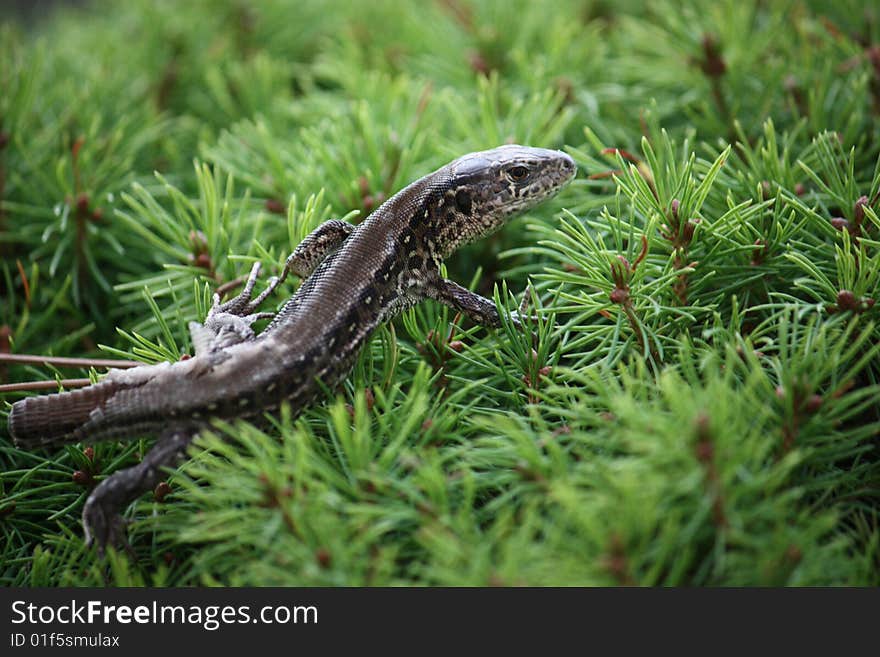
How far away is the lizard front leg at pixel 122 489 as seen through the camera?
3.09 feet

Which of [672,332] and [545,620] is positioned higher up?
[672,332]

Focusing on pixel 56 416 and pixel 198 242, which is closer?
pixel 56 416

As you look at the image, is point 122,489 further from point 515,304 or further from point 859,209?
point 859,209

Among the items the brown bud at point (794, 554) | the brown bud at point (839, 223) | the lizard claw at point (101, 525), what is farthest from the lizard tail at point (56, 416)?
the brown bud at point (839, 223)

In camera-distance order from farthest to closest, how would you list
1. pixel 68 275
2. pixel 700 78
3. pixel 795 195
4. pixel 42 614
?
pixel 700 78 < pixel 68 275 < pixel 795 195 < pixel 42 614

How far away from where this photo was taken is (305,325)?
109cm

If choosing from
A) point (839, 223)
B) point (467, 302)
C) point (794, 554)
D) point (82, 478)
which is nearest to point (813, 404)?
point (794, 554)

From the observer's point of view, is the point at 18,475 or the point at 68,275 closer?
the point at 18,475

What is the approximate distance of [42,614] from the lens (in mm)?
829

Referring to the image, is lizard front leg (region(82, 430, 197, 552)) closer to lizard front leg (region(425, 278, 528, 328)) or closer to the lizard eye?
lizard front leg (region(425, 278, 528, 328))

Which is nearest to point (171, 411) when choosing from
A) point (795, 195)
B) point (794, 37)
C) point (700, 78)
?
point (795, 195)

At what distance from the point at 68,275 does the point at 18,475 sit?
42cm

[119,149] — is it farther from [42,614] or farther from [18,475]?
[42,614]

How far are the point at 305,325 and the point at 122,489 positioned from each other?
1.06 ft
